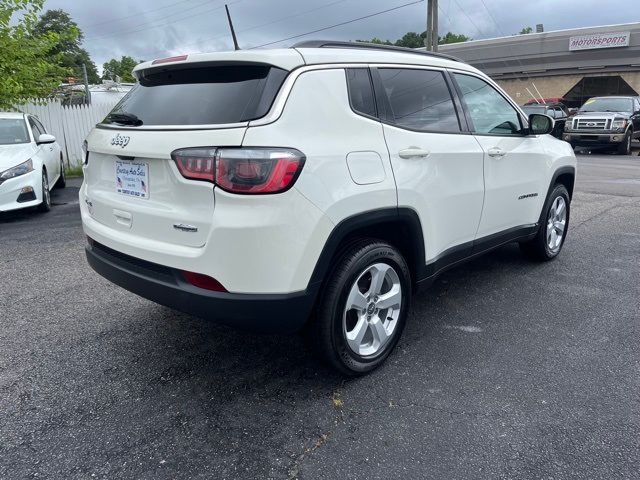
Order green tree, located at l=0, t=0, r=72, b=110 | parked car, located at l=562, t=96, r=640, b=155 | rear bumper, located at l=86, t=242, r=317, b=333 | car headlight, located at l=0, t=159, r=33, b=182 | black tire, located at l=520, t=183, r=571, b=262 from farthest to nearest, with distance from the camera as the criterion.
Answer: parked car, located at l=562, t=96, r=640, b=155
green tree, located at l=0, t=0, r=72, b=110
car headlight, located at l=0, t=159, r=33, b=182
black tire, located at l=520, t=183, r=571, b=262
rear bumper, located at l=86, t=242, r=317, b=333

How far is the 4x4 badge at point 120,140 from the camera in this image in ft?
9.46

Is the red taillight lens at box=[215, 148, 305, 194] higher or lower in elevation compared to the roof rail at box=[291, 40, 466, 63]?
lower

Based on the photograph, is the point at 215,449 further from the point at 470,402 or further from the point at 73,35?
the point at 73,35

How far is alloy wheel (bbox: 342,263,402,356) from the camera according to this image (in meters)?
2.98

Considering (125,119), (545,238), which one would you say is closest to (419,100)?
(125,119)

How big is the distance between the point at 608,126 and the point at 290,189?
17914 millimetres

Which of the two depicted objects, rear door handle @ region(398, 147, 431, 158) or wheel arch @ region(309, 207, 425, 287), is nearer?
wheel arch @ region(309, 207, 425, 287)

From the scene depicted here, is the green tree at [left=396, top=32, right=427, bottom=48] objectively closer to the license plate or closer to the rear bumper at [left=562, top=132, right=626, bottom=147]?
the rear bumper at [left=562, top=132, right=626, bottom=147]

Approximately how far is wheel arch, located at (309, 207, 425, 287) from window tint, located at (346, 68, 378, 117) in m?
0.58

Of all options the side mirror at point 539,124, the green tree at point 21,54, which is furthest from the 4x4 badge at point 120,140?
the green tree at point 21,54

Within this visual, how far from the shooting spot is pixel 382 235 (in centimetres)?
318

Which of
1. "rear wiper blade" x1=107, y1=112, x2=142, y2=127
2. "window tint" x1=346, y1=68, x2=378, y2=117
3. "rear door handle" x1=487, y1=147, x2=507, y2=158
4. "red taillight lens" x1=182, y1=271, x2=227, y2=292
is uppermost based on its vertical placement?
"window tint" x1=346, y1=68, x2=378, y2=117

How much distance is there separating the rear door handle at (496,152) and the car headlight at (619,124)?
51.6ft

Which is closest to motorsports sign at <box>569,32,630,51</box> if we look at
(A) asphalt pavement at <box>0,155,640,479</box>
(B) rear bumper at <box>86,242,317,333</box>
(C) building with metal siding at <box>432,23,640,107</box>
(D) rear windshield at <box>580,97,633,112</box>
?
(C) building with metal siding at <box>432,23,640,107</box>
